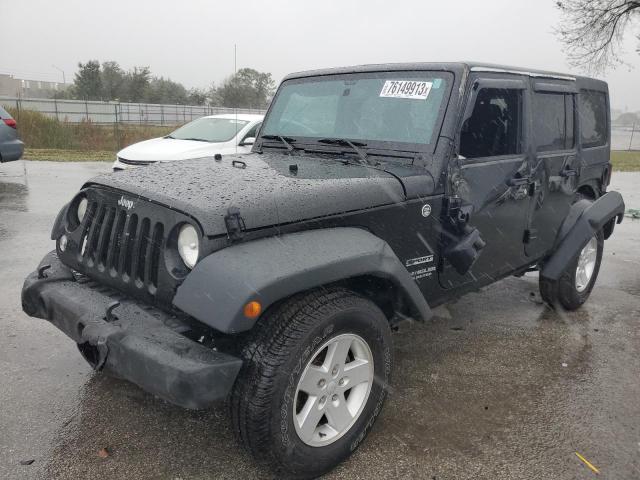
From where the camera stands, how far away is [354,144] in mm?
3441

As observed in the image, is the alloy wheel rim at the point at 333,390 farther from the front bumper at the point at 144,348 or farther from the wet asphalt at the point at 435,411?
the front bumper at the point at 144,348

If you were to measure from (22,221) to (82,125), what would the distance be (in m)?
14.3

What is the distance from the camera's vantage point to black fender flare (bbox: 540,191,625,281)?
4414mm

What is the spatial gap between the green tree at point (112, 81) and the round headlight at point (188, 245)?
180 ft

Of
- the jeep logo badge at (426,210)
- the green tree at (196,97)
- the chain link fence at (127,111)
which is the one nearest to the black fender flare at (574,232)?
the jeep logo badge at (426,210)

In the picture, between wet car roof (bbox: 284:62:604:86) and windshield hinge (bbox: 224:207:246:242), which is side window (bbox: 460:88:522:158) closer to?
wet car roof (bbox: 284:62:604:86)

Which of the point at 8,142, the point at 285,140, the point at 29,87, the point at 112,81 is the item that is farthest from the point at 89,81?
the point at 285,140

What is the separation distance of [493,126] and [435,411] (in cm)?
187

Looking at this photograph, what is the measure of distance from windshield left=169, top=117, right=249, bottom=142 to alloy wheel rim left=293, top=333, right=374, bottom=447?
25.8 feet

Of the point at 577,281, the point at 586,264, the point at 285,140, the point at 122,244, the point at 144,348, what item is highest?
the point at 285,140

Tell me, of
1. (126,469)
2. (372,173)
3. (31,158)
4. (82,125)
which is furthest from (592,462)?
(82,125)

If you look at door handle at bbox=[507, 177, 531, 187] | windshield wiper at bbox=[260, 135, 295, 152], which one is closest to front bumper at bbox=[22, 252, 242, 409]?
windshield wiper at bbox=[260, 135, 295, 152]

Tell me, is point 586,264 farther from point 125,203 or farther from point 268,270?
point 125,203

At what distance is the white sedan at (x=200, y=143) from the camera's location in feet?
30.6
